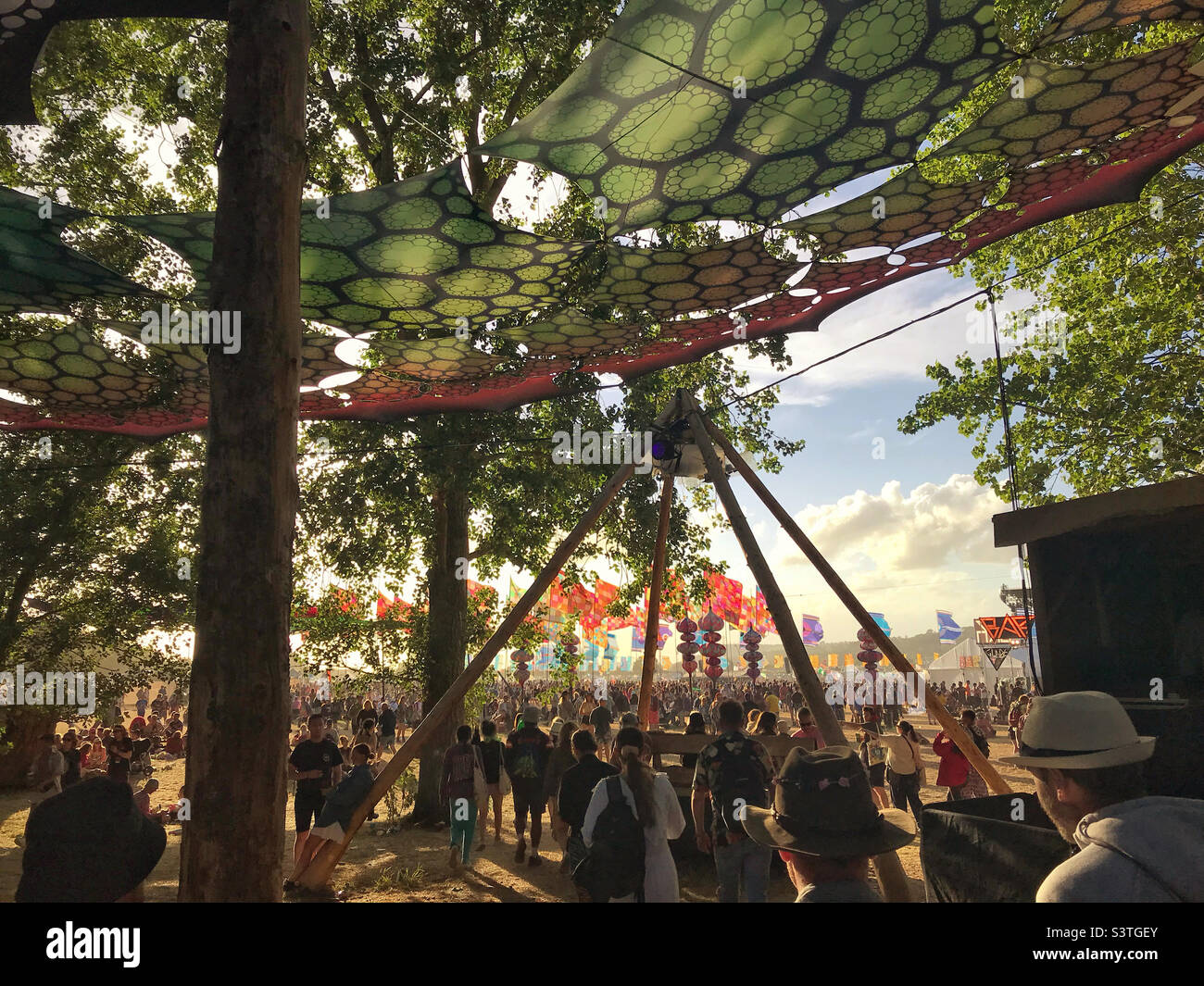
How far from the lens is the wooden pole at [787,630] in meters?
4.90

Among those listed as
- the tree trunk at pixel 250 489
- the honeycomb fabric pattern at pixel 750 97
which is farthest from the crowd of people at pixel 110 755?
the honeycomb fabric pattern at pixel 750 97

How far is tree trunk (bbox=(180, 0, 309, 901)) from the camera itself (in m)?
2.77

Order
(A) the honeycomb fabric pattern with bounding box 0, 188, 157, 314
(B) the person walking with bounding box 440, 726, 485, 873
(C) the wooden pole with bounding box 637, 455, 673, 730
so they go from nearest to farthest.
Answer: (A) the honeycomb fabric pattern with bounding box 0, 188, 157, 314 → (B) the person walking with bounding box 440, 726, 485, 873 → (C) the wooden pole with bounding box 637, 455, 673, 730

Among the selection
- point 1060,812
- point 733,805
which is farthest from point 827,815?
point 733,805

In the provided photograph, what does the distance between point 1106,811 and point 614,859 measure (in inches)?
118

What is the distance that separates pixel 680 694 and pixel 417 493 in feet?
89.8

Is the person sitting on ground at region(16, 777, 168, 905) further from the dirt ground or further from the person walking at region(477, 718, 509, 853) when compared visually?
the person walking at region(477, 718, 509, 853)

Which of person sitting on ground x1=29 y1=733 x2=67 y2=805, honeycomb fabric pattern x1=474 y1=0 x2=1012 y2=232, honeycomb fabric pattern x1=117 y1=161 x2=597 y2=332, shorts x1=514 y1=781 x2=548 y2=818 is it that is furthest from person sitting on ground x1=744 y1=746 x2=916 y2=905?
person sitting on ground x1=29 y1=733 x2=67 y2=805

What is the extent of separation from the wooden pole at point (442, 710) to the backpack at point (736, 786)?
2314mm

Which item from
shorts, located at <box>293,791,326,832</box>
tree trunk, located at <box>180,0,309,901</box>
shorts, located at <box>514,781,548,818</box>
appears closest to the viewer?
tree trunk, located at <box>180,0,309,901</box>

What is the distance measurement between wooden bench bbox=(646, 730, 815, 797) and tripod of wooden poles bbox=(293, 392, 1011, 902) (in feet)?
3.29

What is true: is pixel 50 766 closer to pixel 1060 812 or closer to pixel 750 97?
pixel 750 97

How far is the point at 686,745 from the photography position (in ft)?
26.8
